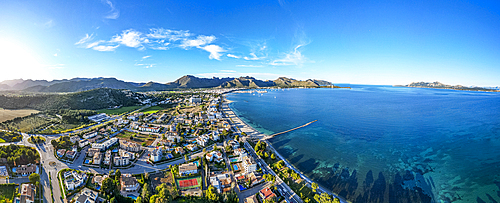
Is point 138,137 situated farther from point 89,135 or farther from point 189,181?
point 189,181

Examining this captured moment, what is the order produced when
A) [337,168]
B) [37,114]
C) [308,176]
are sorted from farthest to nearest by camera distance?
[37,114]
[337,168]
[308,176]

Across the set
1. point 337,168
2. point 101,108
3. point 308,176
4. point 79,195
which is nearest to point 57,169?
point 79,195

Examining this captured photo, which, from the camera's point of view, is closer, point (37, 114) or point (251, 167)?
point (251, 167)

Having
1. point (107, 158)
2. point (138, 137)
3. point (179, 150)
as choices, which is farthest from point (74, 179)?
point (138, 137)

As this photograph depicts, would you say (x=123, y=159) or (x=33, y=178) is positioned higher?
(x=33, y=178)

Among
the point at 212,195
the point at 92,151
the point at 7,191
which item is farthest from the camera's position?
the point at 92,151

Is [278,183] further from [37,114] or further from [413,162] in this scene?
[37,114]
